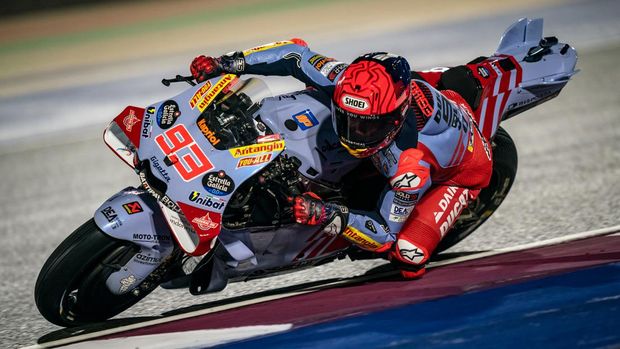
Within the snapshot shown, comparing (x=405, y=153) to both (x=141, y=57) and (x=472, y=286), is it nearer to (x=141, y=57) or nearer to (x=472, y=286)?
(x=472, y=286)

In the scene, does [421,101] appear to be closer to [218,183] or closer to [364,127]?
[364,127]

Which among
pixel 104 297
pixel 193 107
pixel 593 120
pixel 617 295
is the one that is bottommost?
pixel 593 120

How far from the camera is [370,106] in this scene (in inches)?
162

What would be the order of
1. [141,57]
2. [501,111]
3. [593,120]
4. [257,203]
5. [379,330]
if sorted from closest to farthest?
[379,330] < [257,203] < [501,111] < [593,120] < [141,57]

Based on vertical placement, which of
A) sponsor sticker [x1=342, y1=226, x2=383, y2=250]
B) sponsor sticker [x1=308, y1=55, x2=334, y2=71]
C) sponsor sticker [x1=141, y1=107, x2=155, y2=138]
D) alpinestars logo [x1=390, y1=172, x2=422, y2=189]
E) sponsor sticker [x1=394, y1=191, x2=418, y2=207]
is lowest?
sponsor sticker [x1=342, y1=226, x2=383, y2=250]

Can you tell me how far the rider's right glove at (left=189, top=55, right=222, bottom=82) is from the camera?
464 cm

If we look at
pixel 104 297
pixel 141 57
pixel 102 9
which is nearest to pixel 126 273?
pixel 104 297

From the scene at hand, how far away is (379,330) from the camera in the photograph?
3.95m

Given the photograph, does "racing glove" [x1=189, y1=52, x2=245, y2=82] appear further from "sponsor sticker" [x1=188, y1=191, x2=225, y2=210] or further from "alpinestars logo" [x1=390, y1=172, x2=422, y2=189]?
"alpinestars logo" [x1=390, y1=172, x2=422, y2=189]

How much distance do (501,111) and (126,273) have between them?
2.45m

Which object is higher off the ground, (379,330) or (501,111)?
(501,111)

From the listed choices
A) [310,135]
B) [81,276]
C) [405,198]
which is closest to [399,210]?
[405,198]

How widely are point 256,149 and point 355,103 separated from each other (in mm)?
541

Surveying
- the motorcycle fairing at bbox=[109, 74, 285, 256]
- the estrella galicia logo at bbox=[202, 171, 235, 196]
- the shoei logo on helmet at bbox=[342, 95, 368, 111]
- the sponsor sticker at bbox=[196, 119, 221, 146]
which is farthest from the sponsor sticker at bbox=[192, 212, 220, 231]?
the shoei logo on helmet at bbox=[342, 95, 368, 111]
